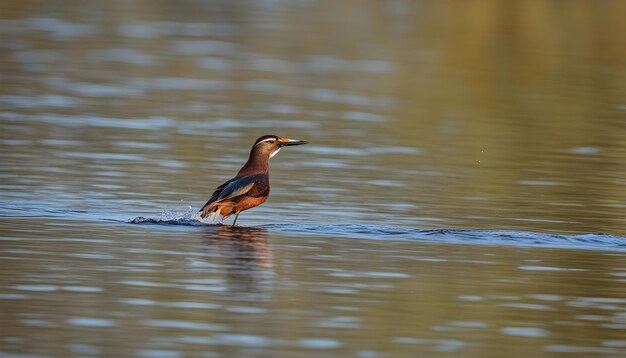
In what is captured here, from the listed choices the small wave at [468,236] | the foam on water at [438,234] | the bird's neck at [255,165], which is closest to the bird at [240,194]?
the bird's neck at [255,165]

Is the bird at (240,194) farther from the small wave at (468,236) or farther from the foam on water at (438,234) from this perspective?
the small wave at (468,236)

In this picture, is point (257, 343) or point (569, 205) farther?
point (569, 205)

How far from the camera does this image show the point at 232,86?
2795 cm

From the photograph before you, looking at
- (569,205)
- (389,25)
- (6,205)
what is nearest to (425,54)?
(389,25)

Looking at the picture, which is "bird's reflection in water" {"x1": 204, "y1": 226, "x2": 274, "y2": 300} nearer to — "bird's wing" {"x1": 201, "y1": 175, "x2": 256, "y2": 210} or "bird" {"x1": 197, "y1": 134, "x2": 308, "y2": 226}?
"bird" {"x1": 197, "y1": 134, "x2": 308, "y2": 226}

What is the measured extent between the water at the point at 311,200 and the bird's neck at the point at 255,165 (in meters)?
0.51

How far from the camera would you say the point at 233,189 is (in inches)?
583

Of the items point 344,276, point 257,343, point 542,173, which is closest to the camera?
point 257,343

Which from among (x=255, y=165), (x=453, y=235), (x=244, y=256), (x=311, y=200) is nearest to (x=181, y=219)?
(x=255, y=165)

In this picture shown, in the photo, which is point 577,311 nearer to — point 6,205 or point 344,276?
point 344,276

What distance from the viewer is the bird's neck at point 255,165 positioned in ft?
49.9

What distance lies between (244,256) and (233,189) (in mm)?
1733

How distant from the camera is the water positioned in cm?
1064

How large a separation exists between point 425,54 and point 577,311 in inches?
999
